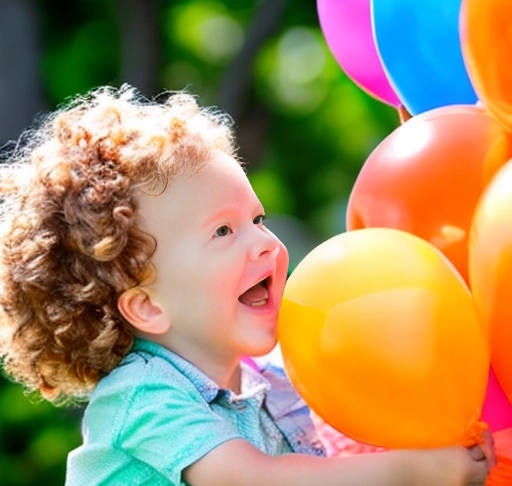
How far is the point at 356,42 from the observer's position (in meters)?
2.15

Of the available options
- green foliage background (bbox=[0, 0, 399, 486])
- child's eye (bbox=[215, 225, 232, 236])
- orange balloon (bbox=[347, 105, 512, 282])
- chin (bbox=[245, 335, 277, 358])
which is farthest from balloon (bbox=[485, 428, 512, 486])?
green foliage background (bbox=[0, 0, 399, 486])

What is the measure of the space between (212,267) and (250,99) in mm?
3597

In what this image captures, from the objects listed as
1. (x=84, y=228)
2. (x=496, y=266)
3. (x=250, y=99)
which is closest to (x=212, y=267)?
(x=84, y=228)

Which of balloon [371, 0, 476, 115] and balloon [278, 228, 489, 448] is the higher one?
balloon [371, 0, 476, 115]

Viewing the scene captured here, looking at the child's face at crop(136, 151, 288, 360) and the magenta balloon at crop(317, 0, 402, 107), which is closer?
the child's face at crop(136, 151, 288, 360)

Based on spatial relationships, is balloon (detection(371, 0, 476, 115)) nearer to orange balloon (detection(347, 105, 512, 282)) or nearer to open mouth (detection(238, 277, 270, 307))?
orange balloon (detection(347, 105, 512, 282))

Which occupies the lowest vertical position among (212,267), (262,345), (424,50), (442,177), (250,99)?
(250,99)

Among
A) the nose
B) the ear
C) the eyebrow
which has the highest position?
the eyebrow

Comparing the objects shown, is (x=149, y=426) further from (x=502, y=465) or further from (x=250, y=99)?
(x=250, y=99)

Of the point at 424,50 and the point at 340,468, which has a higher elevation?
the point at 424,50

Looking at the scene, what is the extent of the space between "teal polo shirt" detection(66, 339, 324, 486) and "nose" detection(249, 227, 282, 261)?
19 centimetres

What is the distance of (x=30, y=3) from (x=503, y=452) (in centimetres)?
379

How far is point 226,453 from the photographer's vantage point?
169 centimetres

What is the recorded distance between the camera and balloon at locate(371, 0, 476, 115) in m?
1.85
